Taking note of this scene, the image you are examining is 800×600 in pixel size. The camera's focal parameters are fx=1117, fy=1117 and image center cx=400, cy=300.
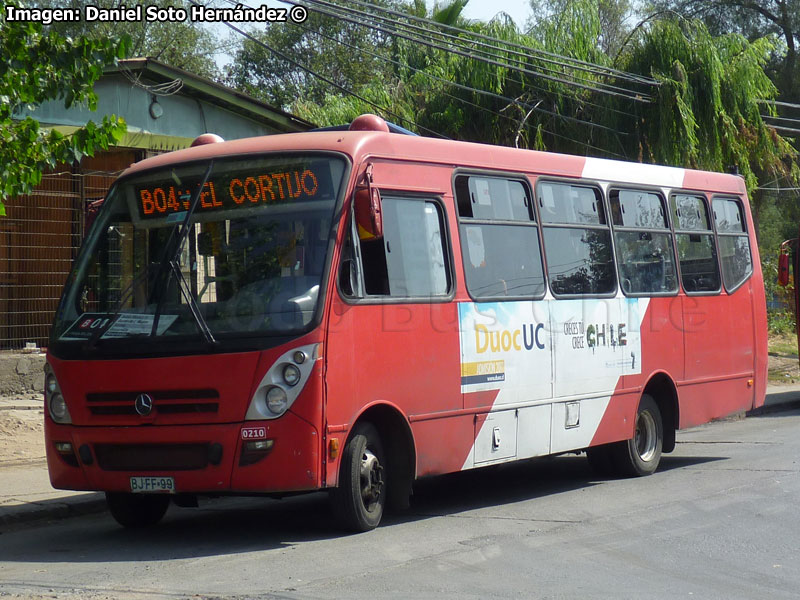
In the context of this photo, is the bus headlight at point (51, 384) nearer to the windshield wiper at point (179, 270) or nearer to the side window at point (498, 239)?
the windshield wiper at point (179, 270)

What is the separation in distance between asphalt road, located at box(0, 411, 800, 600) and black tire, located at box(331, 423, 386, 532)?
140 millimetres

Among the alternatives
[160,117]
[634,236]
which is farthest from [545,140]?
[634,236]

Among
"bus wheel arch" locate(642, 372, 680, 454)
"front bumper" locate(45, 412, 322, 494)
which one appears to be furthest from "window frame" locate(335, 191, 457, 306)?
"bus wheel arch" locate(642, 372, 680, 454)

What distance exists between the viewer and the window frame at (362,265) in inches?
309

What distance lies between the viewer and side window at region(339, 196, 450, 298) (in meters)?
7.93

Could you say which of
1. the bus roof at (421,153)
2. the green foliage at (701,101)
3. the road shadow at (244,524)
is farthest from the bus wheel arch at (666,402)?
the green foliage at (701,101)

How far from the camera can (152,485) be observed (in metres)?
7.74

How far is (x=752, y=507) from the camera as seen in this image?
352 inches

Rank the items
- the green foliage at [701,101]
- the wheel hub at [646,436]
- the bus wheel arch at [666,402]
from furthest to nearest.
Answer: the green foliage at [701,101], the bus wheel arch at [666,402], the wheel hub at [646,436]

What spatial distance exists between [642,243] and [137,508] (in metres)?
5.78

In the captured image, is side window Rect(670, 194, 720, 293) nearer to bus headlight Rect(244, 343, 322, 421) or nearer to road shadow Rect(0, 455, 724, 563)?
road shadow Rect(0, 455, 724, 563)

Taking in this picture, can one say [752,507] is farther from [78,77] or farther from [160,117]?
[160,117]

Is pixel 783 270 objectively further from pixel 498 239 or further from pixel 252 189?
pixel 252 189

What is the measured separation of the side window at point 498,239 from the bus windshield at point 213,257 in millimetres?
1638
